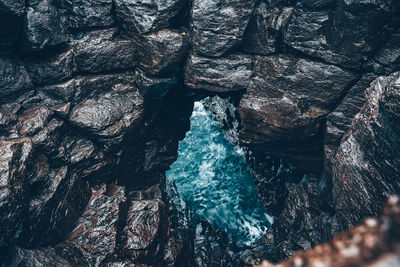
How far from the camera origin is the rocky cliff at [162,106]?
10148 millimetres

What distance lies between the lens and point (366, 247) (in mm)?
2490

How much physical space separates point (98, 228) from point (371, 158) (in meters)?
13.0

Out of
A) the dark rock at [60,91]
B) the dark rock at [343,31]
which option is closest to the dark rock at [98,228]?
the dark rock at [60,91]

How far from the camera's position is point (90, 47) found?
13023mm

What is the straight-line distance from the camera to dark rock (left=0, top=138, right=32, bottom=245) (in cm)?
956

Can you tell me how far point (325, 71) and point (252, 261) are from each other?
1096cm

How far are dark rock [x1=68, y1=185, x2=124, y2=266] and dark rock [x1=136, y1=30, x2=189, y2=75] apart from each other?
7689 millimetres

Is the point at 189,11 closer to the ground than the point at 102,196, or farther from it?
farther from it

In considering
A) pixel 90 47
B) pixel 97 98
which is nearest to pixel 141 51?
pixel 90 47

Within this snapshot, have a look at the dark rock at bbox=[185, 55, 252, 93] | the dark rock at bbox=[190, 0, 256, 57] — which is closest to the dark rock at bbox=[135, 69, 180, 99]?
the dark rock at bbox=[185, 55, 252, 93]

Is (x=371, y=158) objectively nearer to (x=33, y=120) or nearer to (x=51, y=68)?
(x=33, y=120)

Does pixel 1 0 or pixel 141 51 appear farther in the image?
pixel 141 51

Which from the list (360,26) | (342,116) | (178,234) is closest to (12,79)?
(178,234)

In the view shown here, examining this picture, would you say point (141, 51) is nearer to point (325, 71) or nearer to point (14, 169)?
point (14, 169)
